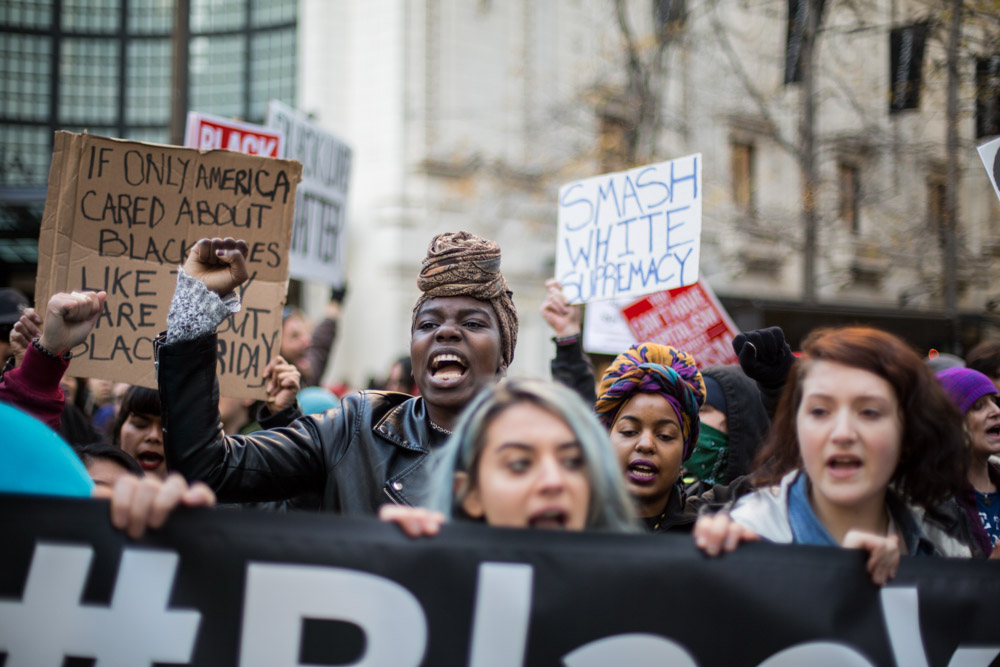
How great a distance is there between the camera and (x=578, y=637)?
6.28 ft

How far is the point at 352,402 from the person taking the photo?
277cm

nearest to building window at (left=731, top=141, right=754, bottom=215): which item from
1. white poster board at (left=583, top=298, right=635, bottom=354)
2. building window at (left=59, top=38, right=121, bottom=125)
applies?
building window at (left=59, top=38, right=121, bottom=125)

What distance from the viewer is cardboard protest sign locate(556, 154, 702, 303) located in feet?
13.6

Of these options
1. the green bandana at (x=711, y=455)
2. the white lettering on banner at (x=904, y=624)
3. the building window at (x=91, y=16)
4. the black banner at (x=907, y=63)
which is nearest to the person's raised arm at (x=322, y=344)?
the green bandana at (x=711, y=455)

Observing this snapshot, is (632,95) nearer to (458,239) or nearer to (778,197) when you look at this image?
(778,197)

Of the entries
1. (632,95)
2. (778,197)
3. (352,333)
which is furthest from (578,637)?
(778,197)

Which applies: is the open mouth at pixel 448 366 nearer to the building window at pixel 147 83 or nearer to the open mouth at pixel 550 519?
the open mouth at pixel 550 519

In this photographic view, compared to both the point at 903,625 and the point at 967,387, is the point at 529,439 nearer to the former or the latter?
the point at 903,625

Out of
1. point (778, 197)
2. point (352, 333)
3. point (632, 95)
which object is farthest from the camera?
point (778, 197)

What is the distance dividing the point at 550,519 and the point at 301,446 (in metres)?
0.92

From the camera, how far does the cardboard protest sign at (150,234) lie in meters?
3.23

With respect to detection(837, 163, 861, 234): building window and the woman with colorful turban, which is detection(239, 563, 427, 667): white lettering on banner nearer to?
the woman with colorful turban

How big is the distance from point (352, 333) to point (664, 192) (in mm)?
11378

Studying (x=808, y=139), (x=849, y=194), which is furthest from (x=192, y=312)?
(x=849, y=194)
